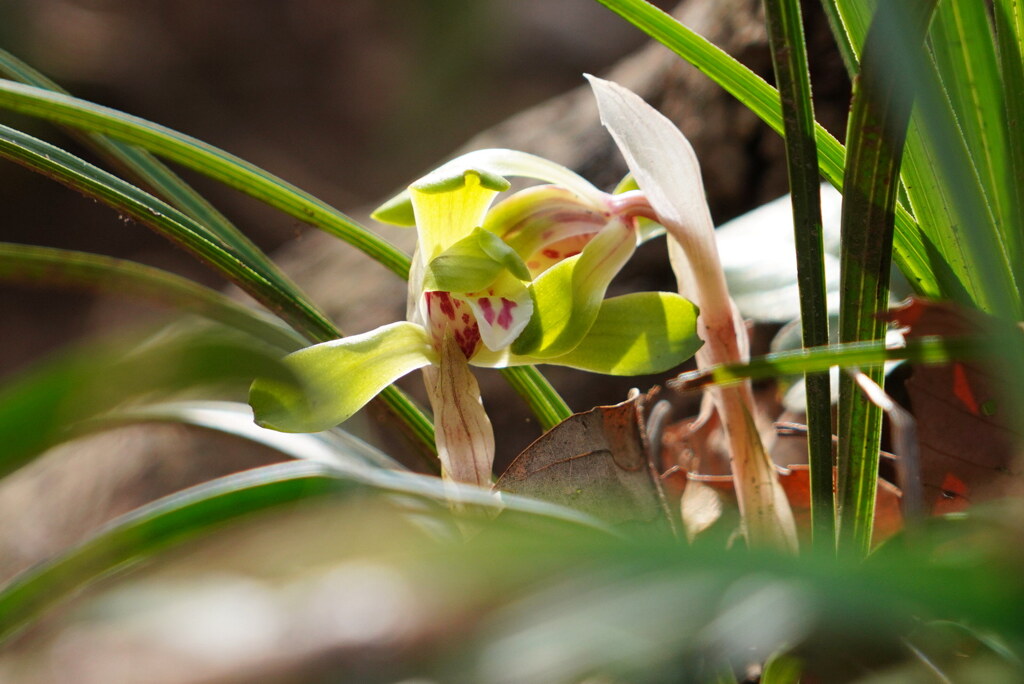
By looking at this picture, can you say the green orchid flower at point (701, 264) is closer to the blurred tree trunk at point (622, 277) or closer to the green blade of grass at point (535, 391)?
the green blade of grass at point (535, 391)

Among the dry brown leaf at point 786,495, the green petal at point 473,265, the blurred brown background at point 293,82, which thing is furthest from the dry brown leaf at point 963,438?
the blurred brown background at point 293,82

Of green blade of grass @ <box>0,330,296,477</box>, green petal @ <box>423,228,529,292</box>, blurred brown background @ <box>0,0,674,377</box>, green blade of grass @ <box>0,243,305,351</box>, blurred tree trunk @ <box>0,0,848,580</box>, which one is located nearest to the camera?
green blade of grass @ <box>0,330,296,477</box>

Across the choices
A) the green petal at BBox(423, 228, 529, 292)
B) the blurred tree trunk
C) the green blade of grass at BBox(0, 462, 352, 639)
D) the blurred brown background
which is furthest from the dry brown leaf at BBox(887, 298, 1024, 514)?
the blurred brown background

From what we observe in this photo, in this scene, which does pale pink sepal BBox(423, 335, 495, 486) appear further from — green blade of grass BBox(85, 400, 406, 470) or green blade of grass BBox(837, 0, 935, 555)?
green blade of grass BBox(837, 0, 935, 555)

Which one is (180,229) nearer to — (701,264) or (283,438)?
(283,438)

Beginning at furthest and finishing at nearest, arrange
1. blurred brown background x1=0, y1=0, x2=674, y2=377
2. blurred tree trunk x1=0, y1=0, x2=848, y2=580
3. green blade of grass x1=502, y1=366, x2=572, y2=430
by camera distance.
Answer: blurred brown background x1=0, y1=0, x2=674, y2=377, blurred tree trunk x1=0, y1=0, x2=848, y2=580, green blade of grass x1=502, y1=366, x2=572, y2=430

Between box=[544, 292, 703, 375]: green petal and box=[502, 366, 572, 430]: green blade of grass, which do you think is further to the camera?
box=[502, 366, 572, 430]: green blade of grass
